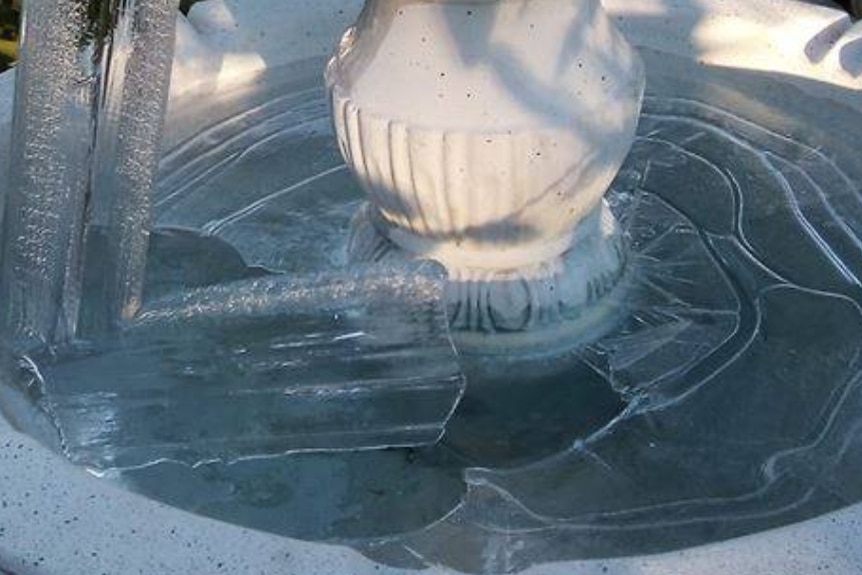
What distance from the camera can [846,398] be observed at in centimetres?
178

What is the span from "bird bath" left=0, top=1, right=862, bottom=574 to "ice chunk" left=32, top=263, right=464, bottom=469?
0.10ft

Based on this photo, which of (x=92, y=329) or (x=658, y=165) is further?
(x=658, y=165)

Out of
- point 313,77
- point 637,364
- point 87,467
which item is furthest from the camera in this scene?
point 313,77

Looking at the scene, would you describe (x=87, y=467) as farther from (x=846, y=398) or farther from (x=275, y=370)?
(x=846, y=398)

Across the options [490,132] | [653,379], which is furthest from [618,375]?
[490,132]

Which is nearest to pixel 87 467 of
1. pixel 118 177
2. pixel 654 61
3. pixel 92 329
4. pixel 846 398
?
pixel 92 329

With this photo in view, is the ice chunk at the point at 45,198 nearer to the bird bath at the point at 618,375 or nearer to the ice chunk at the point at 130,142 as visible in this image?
the ice chunk at the point at 130,142

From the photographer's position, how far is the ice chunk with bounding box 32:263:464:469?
1.68 metres

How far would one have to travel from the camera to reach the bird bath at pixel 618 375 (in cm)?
135

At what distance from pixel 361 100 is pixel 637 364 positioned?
0.47 meters

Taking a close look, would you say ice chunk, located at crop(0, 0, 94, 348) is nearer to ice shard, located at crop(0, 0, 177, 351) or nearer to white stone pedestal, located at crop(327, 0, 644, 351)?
ice shard, located at crop(0, 0, 177, 351)

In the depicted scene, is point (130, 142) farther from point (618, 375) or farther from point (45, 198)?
point (618, 375)

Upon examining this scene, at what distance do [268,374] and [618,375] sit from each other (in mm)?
431

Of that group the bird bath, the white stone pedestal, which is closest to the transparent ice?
the bird bath
